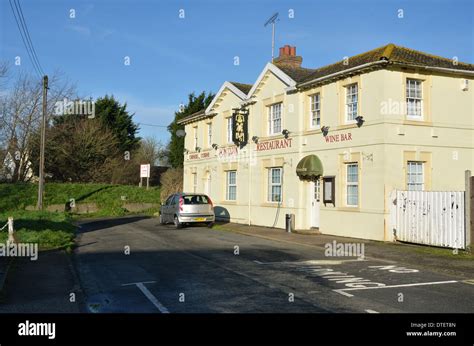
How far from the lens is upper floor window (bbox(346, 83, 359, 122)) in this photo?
19056 millimetres

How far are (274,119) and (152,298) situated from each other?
17.2m

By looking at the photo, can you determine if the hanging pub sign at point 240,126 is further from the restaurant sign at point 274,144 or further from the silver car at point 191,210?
the silver car at point 191,210

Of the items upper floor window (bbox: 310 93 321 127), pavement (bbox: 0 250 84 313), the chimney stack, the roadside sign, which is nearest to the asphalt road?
pavement (bbox: 0 250 84 313)

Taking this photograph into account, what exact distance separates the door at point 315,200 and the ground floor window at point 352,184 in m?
→ 1.84

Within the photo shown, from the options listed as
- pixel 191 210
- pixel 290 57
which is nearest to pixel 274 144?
pixel 191 210

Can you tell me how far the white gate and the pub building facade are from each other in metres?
0.48

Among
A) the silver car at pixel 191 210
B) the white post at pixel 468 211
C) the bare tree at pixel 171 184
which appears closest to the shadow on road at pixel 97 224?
the silver car at pixel 191 210

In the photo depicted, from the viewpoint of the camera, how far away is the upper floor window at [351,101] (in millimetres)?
19056

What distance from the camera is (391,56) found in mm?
18000

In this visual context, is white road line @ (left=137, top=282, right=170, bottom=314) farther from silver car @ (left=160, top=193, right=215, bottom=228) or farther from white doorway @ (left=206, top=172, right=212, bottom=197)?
white doorway @ (left=206, top=172, right=212, bottom=197)

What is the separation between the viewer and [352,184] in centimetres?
1905

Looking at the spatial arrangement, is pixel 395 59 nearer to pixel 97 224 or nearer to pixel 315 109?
pixel 315 109

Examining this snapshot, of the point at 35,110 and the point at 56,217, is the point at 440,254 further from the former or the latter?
the point at 35,110

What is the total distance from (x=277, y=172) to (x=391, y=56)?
26.9ft
